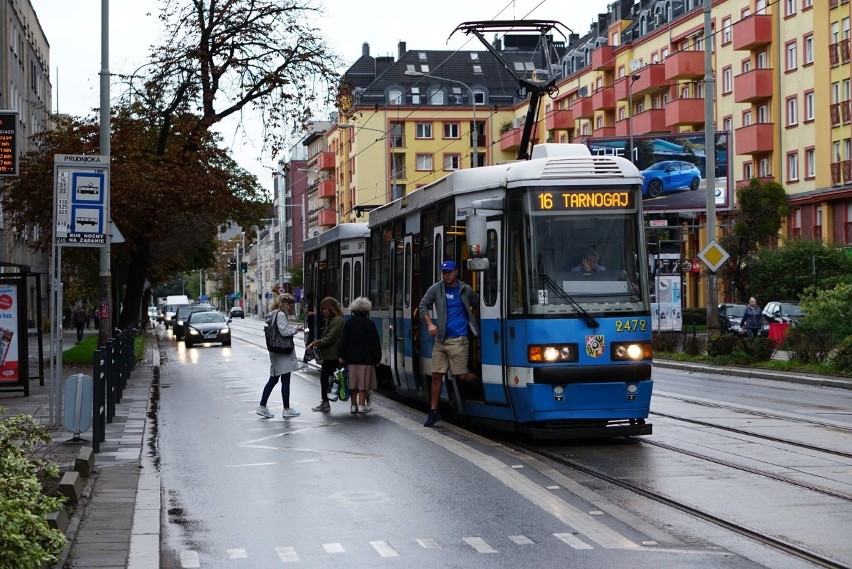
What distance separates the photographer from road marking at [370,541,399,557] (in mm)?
8578

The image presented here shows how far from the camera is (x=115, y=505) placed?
34.7 ft

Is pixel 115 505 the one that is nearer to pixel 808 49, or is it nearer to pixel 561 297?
pixel 561 297

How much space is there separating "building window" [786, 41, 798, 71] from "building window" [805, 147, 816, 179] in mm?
3900

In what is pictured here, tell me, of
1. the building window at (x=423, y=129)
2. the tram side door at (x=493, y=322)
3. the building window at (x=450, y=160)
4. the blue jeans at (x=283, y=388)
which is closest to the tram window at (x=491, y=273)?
the tram side door at (x=493, y=322)

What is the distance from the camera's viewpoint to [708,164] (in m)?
36.0

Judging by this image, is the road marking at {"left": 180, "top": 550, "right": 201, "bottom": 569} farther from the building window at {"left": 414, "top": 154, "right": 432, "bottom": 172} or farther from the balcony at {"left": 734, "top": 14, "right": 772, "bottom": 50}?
the building window at {"left": 414, "top": 154, "right": 432, "bottom": 172}

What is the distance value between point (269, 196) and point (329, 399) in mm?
25913

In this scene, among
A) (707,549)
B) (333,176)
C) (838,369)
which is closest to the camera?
(707,549)

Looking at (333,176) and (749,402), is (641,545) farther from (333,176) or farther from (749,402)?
(333,176)

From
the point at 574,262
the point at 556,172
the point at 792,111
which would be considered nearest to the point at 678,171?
the point at 792,111

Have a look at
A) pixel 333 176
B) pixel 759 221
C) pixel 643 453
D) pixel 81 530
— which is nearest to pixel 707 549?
pixel 81 530

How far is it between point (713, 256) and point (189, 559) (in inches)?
1037

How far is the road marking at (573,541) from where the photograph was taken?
8688 mm

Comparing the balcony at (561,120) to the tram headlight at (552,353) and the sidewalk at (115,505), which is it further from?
the tram headlight at (552,353)
